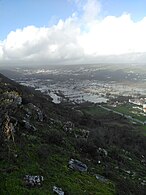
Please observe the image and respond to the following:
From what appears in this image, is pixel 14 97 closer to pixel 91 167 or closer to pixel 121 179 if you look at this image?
pixel 91 167

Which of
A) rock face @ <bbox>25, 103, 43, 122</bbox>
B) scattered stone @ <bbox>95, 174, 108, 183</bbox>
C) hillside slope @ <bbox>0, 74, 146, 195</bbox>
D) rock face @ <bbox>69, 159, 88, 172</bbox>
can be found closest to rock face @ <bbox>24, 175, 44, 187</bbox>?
hillside slope @ <bbox>0, 74, 146, 195</bbox>

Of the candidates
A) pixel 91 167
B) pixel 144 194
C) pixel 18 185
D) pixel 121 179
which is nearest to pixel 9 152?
pixel 18 185

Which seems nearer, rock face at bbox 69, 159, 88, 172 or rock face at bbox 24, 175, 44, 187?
rock face at bbox 24, 175, 44, 187

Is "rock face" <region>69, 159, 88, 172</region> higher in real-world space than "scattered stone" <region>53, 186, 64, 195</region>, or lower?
lower

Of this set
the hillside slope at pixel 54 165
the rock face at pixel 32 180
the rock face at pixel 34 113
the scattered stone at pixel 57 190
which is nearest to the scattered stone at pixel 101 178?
the hillside slope at pixel 54 165

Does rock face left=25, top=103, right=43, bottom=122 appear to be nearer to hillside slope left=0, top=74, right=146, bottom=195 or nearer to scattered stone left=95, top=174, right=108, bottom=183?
hillside slope left=0, top=74, right=146, bottom=195

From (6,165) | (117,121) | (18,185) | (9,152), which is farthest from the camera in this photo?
(117,121)

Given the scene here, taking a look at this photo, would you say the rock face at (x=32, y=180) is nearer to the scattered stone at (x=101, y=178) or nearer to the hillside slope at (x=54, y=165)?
the hillside slope at (x=54, y=165)
